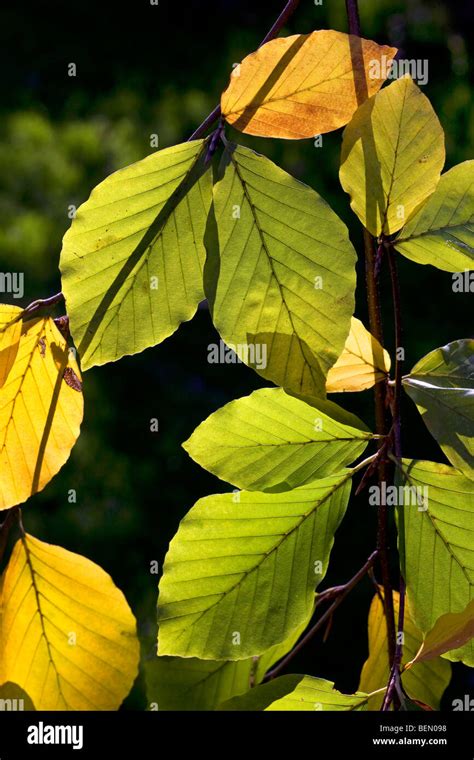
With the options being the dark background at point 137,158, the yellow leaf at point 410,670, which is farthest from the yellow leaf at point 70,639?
the dark background at point 137,158

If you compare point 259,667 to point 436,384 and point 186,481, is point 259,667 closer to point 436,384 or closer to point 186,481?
point 436,384

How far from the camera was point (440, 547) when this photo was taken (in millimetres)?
465

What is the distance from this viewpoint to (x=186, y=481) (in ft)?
7.03

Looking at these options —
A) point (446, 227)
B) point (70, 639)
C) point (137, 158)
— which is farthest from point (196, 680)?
point (137, 158)

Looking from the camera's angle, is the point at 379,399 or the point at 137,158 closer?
the point at 379,399

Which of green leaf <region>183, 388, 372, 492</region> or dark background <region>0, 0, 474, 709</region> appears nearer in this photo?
green leaf <region>183, 388, 372, 492</region>

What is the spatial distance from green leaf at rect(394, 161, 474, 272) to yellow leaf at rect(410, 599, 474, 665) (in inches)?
6.7

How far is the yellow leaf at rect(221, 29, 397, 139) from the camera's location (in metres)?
0.44

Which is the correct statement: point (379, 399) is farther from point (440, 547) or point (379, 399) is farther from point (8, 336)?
point (8, 336)

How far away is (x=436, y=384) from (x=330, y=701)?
0.60ft

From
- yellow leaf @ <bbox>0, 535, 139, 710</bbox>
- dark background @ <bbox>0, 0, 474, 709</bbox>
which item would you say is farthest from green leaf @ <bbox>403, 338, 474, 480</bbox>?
dark background @ <bbox>0, 0, 474, 709</bbox>

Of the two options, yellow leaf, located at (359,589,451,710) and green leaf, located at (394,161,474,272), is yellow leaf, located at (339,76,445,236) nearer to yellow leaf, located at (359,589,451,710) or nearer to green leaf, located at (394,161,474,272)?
green leaf, located at (394,161,474,272)

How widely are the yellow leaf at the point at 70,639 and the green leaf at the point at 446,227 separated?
0.27 meters

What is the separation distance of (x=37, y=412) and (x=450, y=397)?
0.22m
